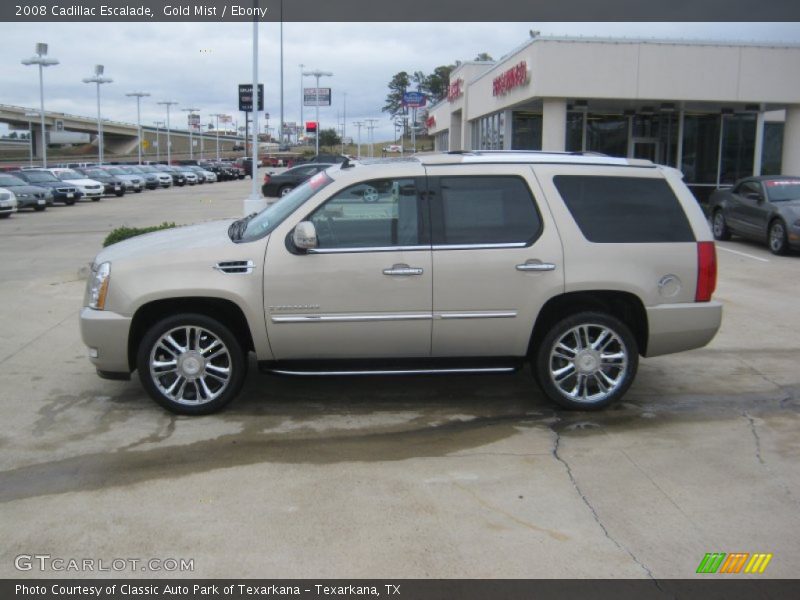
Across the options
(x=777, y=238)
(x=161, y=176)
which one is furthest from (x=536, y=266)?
(x=161, y=176)

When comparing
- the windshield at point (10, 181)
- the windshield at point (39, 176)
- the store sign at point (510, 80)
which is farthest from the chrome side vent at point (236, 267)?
the windshield at point (39, 176)

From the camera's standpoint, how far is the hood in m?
5.73

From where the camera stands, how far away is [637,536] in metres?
4.10

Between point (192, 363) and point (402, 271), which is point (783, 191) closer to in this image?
point (402, 271)

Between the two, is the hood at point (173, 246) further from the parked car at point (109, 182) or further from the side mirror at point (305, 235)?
the parked car at point (109, 182)

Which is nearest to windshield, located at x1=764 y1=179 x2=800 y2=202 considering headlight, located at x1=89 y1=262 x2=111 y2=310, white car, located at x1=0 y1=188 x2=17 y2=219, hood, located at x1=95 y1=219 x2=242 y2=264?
hood, located at x1=95 y1=219 x2=242 y2=264

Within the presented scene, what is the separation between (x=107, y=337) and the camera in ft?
18.7

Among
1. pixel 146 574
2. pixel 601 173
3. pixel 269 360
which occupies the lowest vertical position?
pixel 146 574

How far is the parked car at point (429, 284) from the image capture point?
5.68 metres

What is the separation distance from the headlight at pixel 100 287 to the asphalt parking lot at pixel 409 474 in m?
0.89

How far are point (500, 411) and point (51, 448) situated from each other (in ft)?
10.7

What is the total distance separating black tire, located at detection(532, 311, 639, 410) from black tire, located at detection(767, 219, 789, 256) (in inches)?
422
